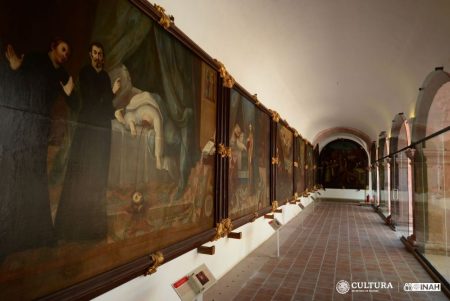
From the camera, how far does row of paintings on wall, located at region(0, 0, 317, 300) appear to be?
1.77 metres

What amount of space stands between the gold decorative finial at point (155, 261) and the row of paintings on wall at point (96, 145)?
6 cm

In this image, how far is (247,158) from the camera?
6176 millimetres

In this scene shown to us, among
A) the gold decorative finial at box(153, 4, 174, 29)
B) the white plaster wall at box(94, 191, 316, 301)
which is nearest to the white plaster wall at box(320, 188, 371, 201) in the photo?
the white plaster wall at box(94, 191, 316, 301)

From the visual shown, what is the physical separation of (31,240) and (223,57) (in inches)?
164

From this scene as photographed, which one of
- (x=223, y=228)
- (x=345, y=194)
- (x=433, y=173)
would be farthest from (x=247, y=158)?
(x=345, y=194)

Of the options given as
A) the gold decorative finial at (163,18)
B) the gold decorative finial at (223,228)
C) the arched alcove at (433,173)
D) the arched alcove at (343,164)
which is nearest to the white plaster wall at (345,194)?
the arched alcove at (343,164)

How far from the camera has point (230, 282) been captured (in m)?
5.29

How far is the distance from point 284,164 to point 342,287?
16.9 ft

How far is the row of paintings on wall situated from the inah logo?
2723mm

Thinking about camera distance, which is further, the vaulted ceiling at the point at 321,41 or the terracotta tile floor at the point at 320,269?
the terracotta tile floor at the point at 320,269

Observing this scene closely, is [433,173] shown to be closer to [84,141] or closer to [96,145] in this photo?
[96,145]

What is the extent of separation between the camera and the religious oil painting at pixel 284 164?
360 inches

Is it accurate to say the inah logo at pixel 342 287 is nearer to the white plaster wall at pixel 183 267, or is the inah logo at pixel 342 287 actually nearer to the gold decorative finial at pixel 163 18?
the white plaster wall at pixel 183 267

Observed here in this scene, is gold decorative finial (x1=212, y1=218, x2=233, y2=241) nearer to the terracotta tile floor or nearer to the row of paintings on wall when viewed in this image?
the row of paintings on wall
